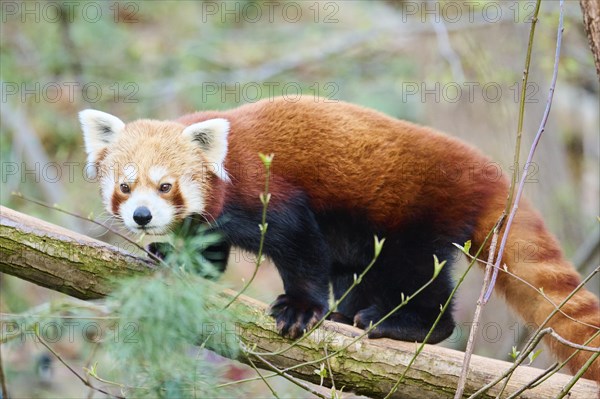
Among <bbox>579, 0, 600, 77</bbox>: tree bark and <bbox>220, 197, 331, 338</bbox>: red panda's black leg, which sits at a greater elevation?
<bbox>579, 0, 600, 77</bbox>: tree bark

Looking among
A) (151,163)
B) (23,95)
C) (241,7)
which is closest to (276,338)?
(151,163)

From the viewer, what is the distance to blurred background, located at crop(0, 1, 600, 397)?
7648 mm

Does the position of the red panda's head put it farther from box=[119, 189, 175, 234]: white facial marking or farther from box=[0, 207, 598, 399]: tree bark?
box=[0, 207, 598, 399]: tree bark

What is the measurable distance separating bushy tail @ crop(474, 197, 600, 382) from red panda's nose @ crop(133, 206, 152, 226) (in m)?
2.00

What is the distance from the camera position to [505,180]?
14.9 ft

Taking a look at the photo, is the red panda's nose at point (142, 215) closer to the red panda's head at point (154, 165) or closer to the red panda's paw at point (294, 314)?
the red panda's head at point (154, 165)

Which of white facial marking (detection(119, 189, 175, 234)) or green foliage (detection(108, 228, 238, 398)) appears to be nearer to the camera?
green foliage (detection(108, 228, 238, 398))

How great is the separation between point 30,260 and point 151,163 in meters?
0.80

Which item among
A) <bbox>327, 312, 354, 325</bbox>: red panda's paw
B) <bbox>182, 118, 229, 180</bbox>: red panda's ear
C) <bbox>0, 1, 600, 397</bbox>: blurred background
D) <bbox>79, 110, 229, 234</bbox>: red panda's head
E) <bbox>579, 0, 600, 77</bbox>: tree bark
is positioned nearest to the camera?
<bbox>79, 110, 229, 234</bbox>: red panda's head

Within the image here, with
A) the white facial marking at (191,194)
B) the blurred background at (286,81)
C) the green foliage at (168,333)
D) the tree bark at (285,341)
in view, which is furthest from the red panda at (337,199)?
the blurred background at (286,81)

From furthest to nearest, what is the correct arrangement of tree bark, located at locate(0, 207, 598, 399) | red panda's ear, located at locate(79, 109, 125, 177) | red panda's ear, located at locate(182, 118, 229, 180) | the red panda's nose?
red panda's ear, located at locate(79, 109, 125, 177) → red panda's ear, located at locate(182, 118, 229, 180) → the red panda's nose → tree bark, located at locate(0, 207, 598, 399)

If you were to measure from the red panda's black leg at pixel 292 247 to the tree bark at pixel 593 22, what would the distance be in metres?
1.87

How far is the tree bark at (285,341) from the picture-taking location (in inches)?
139

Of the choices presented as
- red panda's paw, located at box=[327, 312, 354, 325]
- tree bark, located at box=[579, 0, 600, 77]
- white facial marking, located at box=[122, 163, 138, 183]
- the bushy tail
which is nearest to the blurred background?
red panda's paw, located at box=[327, 312, 354, 325]
